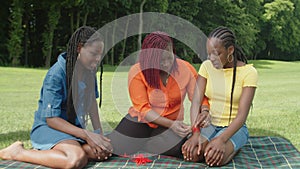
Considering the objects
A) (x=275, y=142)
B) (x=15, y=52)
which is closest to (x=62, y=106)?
(x=275, y=142)

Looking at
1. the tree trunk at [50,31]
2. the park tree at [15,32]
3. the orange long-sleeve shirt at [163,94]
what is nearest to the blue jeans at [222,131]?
the orange long-sleeve shirt at [163,94]

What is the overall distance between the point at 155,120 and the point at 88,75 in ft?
2.24

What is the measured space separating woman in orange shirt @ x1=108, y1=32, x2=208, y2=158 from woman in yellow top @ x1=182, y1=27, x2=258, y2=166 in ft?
0.48

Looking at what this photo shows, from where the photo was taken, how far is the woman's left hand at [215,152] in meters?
3.09

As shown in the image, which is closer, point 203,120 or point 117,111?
point 203,120

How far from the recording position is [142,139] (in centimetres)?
358

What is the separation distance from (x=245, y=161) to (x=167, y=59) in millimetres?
1023

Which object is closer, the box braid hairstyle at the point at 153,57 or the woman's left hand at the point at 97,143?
the woman's left hand at the point at 97,143

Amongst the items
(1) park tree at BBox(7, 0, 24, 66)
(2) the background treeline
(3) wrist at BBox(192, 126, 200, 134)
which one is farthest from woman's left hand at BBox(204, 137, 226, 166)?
(1) park tree at BBox(7, 0, 24, 66)

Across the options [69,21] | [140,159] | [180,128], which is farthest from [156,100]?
[69,21]

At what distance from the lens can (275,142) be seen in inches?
155

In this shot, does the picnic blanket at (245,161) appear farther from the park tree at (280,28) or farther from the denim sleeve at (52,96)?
the park tree at (280,28)

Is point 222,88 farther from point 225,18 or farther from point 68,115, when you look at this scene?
point 225,18

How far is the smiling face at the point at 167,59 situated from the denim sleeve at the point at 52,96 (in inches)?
A: 32.5
